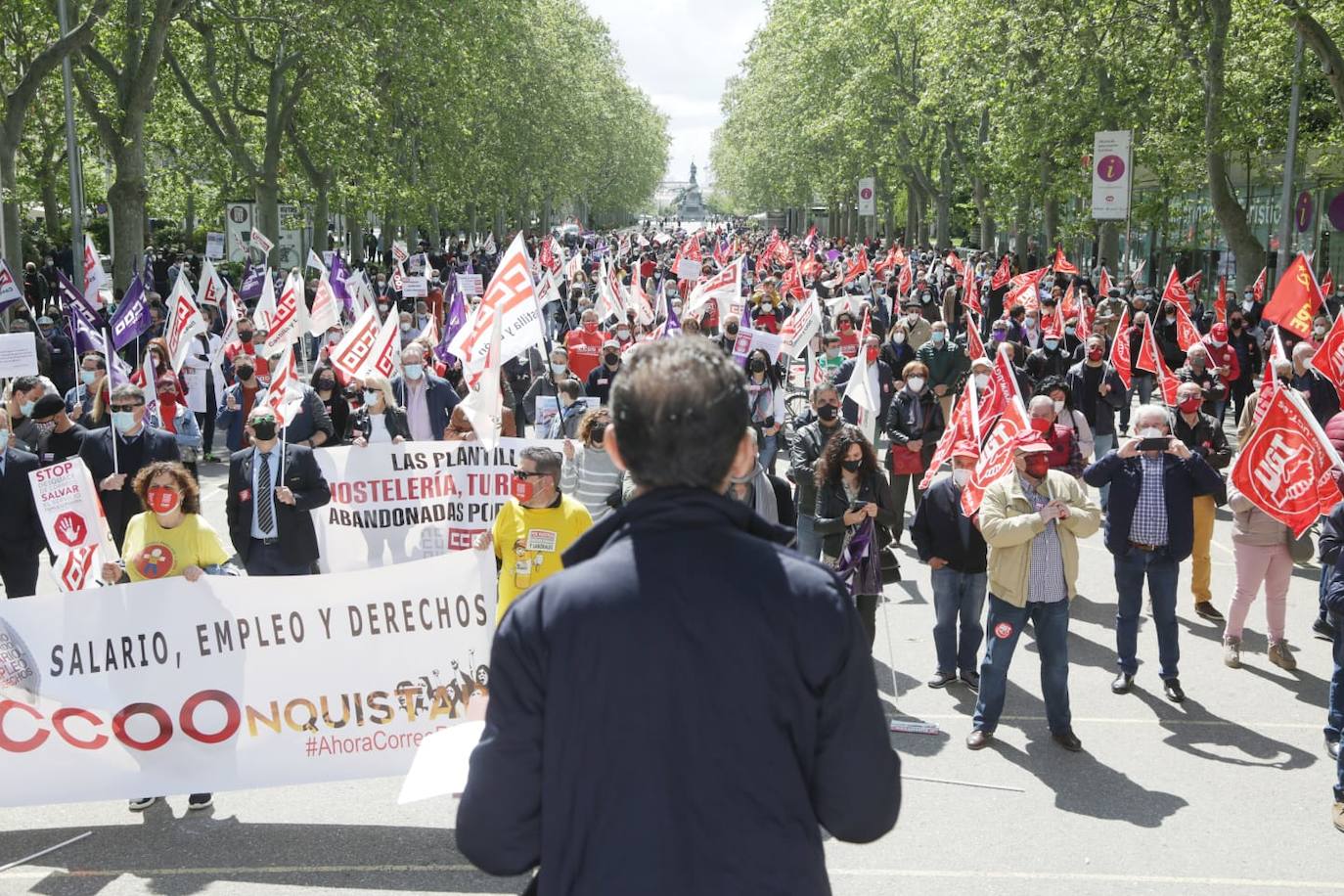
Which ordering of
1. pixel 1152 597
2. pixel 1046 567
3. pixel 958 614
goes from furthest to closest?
pixel 958 614 → pixel 1152 597 → pixel 1046 567

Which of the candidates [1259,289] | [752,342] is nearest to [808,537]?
[752,342]

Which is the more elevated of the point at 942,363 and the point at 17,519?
the point at 942,363

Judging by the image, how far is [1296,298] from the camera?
1530 centimetres

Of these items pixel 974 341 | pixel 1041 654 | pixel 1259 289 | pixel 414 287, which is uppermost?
pixel 414 287

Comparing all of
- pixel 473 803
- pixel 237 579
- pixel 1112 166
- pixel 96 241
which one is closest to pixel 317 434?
pixel 237 579

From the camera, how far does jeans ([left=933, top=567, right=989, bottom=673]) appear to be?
8.59 m

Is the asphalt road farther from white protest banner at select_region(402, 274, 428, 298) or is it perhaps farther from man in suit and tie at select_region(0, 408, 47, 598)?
white protest banner at select_region(402, 274, 428, 298)

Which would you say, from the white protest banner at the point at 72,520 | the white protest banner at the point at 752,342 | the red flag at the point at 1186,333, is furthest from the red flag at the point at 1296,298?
the white protest banner at the point at 72,520

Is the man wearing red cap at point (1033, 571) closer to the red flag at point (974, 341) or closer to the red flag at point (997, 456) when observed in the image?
the red flag at point (997, 456)

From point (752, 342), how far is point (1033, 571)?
794 centimetres

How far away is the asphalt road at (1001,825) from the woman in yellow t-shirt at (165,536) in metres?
0.49

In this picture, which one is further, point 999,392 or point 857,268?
point 857,268

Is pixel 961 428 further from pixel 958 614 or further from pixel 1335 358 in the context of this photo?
pixel 1335 358

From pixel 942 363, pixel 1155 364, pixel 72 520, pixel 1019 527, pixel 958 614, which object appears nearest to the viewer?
pixel 1019 527
